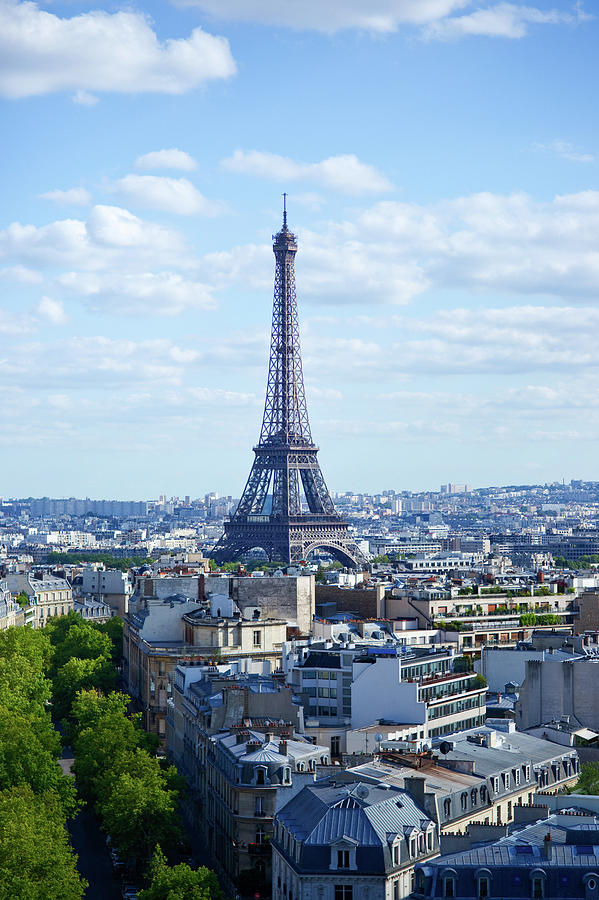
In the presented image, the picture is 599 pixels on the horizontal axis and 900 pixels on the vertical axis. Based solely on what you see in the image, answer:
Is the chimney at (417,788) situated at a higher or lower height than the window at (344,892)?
higher

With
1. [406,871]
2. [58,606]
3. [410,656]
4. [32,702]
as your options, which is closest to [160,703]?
[32,702]

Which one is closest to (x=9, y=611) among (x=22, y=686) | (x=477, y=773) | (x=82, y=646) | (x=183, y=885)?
(x=82, y=646)

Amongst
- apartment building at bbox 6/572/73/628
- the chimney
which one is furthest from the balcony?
apartment building at bbox 6/572/73/628

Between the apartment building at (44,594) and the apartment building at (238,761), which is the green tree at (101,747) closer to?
the apartment building at (238,761)

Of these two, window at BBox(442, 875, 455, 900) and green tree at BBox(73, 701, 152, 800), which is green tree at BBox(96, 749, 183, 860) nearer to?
green tree at BBox(73, 701, 152, 800)

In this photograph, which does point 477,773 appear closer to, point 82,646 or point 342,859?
point 342,859

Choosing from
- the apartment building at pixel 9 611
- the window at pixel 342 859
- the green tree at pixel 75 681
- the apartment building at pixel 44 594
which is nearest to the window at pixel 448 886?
the window at pixel 342 859
